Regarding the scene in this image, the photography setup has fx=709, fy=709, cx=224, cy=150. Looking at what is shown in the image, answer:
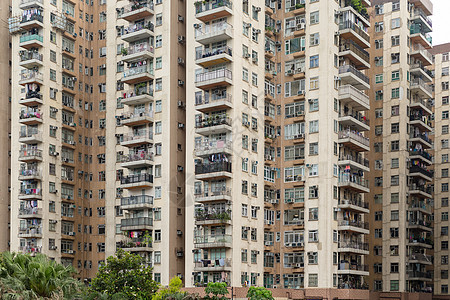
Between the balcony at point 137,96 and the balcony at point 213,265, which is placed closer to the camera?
the balcony at point 213,265

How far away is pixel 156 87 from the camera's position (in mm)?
85312

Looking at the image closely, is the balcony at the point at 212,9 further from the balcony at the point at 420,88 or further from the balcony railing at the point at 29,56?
the balcony at the point at 420,88

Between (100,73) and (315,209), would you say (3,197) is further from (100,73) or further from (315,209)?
(315,209)

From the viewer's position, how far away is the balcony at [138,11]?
8618cm

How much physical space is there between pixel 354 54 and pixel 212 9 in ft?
58.6

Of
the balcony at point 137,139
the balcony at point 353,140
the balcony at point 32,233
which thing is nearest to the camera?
the balcony at point 353,140

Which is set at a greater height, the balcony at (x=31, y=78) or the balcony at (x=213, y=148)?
the balcony at (x=31, y=78)

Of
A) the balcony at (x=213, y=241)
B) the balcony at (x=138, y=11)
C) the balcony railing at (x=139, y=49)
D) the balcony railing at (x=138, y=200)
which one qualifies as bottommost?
the balcony at (x=213, y=241)

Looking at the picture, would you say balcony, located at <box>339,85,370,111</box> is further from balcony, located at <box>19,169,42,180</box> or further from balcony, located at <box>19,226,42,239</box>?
balcony, located at <box>19,226,42,239</box>

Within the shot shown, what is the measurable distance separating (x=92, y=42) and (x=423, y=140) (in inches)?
1889

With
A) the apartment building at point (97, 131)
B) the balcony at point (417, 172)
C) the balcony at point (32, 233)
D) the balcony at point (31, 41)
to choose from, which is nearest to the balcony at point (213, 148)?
the apartment building at point (97, 131)

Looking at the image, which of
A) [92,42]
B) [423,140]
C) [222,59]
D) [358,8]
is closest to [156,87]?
[222,59]

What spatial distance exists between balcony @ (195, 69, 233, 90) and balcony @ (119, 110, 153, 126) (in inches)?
333

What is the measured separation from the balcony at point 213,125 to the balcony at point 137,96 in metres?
8.22
